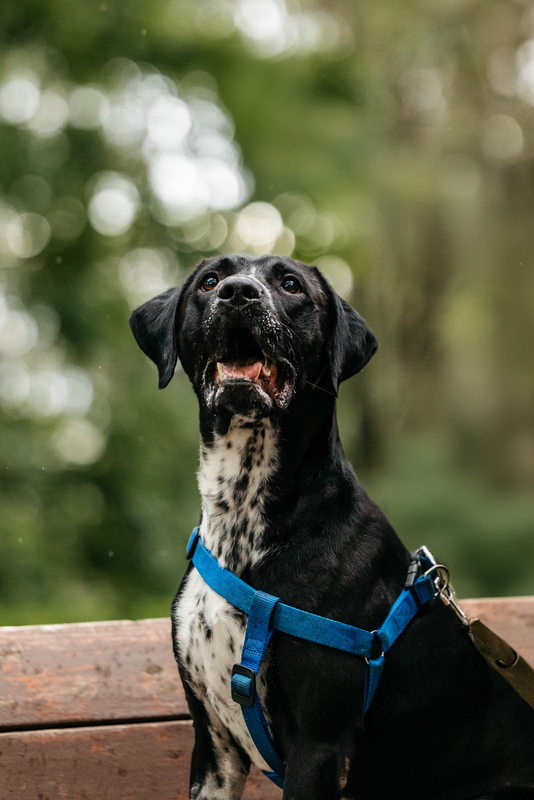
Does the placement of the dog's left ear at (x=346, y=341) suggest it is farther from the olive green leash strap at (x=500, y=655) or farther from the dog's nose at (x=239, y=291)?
the olive green leash strap at (x=500, y=655)

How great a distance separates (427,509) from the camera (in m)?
8.55

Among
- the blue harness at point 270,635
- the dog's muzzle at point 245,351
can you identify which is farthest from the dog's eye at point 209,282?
the blue harness at point 270,635

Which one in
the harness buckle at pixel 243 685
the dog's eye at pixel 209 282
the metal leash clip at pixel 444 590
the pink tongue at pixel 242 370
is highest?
→ the dog's eye at pixel 209 282

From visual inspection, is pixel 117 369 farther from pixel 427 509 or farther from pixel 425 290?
pixel 425 290

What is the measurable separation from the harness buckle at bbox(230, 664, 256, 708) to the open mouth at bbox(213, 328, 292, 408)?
0.65 meters

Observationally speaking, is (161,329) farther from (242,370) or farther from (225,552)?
(225,552)

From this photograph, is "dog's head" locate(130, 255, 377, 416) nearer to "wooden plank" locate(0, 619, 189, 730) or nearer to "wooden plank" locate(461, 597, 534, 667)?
"wooden plank" locate(0, 619, 189, 730)

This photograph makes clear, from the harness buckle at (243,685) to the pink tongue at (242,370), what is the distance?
72 centimetres

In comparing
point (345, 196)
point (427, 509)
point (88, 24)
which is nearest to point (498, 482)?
point (427, 509)

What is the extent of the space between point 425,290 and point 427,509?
3144 millimetres

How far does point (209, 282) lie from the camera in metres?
2.22

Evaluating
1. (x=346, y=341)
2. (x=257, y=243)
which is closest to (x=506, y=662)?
(x=346, y=341)

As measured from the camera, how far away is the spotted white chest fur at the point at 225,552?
1.88 meters

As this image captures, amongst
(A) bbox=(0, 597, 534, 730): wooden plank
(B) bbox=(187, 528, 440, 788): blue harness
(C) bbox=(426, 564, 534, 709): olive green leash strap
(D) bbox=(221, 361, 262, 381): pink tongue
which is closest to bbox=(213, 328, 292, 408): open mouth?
(D) bbox=(221, 361, 262, 381): pink tongue
